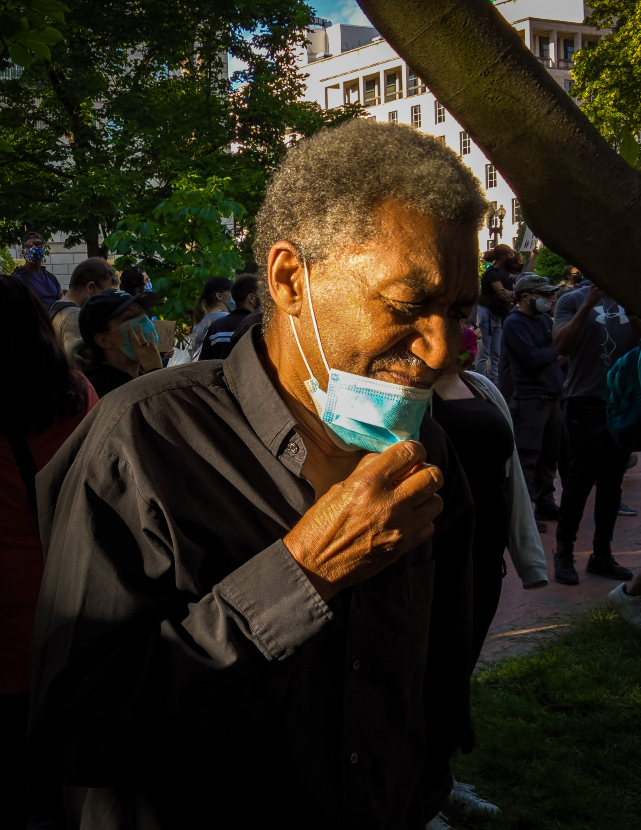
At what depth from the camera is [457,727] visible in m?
2.07

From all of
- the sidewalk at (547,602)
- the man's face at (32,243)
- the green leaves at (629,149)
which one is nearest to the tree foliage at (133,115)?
the man's face at (32,243)

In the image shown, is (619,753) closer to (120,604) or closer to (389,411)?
(389,411)

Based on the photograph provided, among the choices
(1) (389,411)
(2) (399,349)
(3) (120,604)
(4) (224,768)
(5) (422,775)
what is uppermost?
(2) (399,349)

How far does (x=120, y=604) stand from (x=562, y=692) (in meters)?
4.09

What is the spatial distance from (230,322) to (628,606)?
3.55 m

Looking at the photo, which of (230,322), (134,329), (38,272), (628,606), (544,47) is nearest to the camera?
(134,329)

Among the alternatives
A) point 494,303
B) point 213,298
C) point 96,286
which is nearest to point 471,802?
point 96,286

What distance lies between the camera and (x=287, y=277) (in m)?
1.78

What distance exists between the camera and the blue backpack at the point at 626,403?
559 centimetres

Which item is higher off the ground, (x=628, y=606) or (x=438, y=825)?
(x=438, y=825)

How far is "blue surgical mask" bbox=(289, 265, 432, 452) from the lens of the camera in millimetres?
1710

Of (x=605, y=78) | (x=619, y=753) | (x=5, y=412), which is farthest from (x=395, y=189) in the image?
(x=605, y=78)

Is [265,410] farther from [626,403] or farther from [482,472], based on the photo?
[626,403]

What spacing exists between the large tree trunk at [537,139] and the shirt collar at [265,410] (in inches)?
26.0
